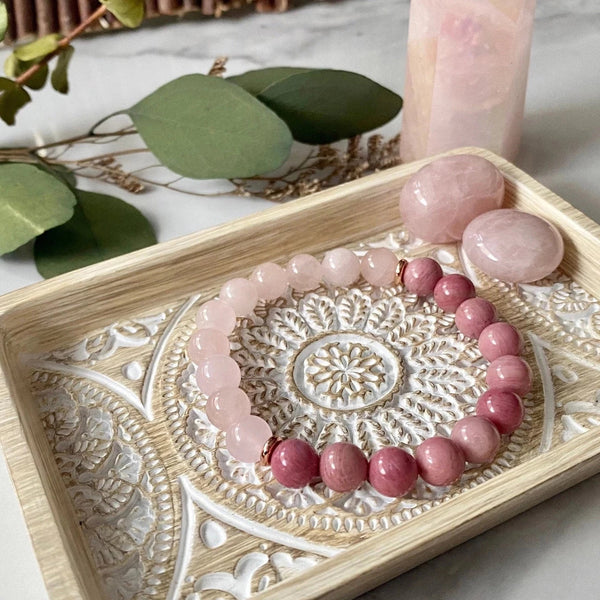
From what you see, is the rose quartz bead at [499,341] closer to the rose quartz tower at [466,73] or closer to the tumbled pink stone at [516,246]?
the tumbled pink stone at [516,246]

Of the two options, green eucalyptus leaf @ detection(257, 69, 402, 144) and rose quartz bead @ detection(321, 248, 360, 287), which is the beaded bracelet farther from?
green eucalyptus leaf @ detection(257, 69, 402, 144)

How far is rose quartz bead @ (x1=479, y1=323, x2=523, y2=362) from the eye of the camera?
0.48 metres

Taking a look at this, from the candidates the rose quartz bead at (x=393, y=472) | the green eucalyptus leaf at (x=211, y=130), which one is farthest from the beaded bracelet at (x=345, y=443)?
the green eucalyptus leaf at (x=211, y=130)

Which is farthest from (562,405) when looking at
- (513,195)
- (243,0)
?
(243,0)

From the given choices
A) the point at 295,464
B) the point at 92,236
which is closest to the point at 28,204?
the point at 92,236

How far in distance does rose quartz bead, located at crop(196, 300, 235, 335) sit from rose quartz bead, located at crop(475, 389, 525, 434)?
157 millimetres

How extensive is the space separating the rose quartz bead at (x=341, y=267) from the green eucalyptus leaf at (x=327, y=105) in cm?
15

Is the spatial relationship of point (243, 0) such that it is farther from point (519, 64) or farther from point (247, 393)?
point (247, 393)

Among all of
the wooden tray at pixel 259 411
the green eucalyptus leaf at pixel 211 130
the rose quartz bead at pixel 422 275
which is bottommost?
the wooden tray at pixel 259 411

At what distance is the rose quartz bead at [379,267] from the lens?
21.5 inches

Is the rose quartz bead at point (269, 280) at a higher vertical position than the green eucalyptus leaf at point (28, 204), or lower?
lower

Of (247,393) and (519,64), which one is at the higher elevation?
(519,64)

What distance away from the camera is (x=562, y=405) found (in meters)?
0.47

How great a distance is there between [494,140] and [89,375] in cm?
34
